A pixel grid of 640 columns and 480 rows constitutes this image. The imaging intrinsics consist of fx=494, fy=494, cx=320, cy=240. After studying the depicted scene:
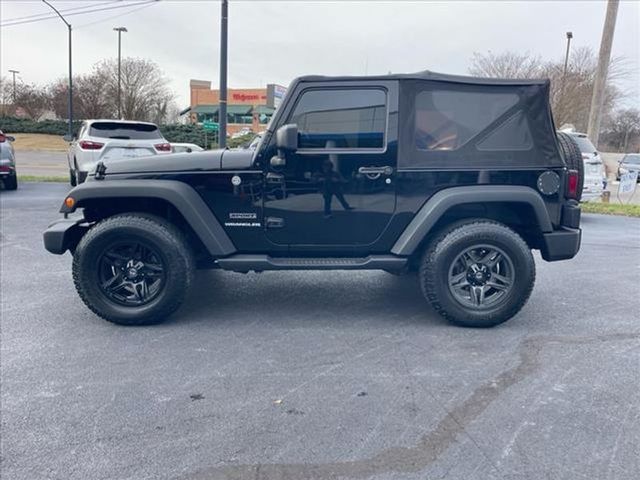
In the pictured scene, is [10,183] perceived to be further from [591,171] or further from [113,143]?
[591,171]

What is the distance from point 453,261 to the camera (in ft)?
12.9

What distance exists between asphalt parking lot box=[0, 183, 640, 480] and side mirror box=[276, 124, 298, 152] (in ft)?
4.71

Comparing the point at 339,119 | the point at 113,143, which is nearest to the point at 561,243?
the point at 339,119

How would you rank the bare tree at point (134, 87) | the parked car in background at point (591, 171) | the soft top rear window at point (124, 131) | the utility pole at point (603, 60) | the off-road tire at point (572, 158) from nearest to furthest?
1. the off-road tire at point (572, 158)
2. the parked car in background at point (591, 171)
3. the soft top rear window at point (124, 131)
4. the utility pole at point (603, 60)
5. the bare tree at point (134, 87)

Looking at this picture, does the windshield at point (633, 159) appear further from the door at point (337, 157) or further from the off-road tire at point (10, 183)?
the off-road tire at point (10, 183)

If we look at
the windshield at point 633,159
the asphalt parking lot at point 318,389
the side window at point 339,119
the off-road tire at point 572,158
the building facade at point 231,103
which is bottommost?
the asphalt parking lot at point 318,389

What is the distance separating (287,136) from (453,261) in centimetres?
163

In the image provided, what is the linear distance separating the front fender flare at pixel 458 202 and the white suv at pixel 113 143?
A: 736 centimetres

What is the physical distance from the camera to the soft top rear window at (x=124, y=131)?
34.4 ft

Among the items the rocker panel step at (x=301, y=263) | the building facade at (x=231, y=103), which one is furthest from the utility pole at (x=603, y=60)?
the building facade at (x=231, y=103)

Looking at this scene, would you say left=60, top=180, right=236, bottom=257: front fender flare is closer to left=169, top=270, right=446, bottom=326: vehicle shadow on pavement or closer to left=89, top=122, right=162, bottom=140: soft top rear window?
left=169, top=270, right=446, bottom=326: vehicle shadow on pavement

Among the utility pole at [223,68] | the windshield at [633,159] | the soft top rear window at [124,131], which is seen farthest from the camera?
the windshield at [633,159]

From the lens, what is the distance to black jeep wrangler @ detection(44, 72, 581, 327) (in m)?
3.87

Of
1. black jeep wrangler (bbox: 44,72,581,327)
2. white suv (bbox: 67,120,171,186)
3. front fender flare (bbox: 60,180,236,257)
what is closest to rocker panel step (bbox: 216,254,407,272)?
black jeep wrangler (bbox: 44,72,581,327)
